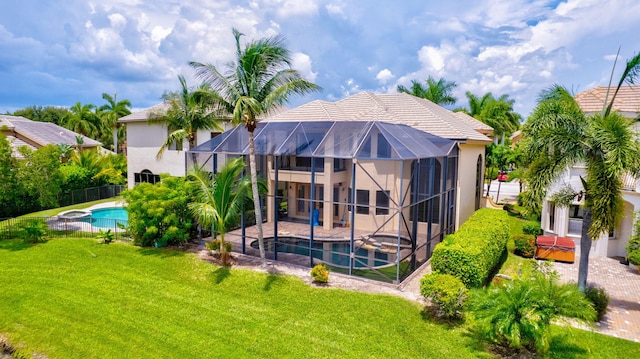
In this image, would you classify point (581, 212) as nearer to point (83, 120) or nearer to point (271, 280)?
point (271, 280)

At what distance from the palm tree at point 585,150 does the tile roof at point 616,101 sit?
10.1 metres

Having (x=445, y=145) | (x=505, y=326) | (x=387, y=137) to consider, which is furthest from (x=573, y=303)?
(x=445, y=145)

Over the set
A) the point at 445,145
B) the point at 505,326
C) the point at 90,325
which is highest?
the point at 445,145

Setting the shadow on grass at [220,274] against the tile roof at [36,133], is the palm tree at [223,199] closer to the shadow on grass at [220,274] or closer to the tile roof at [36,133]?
the shadow on grass at [220,274]

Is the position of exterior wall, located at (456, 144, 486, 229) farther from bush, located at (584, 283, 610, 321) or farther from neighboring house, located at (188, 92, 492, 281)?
bush, located at (584, 283, 610, 321)

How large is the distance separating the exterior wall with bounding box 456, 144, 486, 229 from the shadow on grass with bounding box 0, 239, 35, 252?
911 inches

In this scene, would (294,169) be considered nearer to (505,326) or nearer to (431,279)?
(431,279)

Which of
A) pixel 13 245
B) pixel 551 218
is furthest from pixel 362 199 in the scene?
pixel 13 245

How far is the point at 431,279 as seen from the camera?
1275cm

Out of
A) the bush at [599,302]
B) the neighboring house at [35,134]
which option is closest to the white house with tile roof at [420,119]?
the bush at [599,302]

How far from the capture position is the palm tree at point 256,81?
601 inches

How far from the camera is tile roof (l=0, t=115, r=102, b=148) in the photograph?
40.5 metres

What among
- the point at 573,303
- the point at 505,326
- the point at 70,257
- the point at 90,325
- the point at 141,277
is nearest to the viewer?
the point at 505,326

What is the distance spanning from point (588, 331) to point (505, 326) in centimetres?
465
